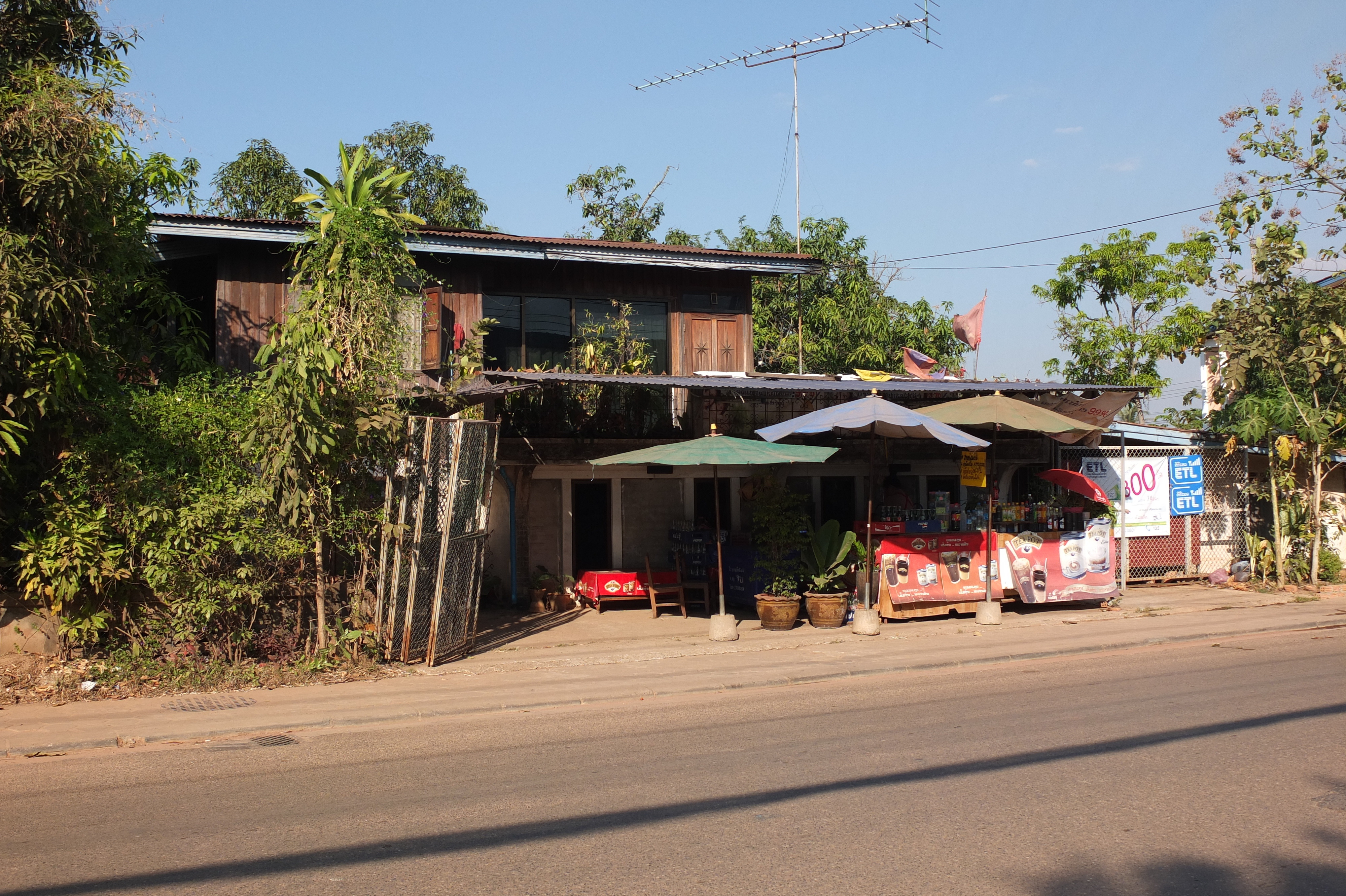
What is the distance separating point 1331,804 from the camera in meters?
5.86

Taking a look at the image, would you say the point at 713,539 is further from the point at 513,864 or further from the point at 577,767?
the point at 513,864

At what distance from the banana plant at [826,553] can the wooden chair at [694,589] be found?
1624 mm

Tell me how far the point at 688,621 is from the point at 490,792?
8305 mm

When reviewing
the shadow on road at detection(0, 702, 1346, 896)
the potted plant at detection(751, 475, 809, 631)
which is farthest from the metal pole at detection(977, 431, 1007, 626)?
the shadow on road at detection(0, 702, 1346, 896)

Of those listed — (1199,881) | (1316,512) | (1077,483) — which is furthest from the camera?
(1316,512)

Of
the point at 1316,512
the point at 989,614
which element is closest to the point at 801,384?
the point at 989,614

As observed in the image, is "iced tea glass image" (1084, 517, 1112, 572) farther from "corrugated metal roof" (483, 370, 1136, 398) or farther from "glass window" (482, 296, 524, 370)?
"glass window" (482, 296, 524, 370)

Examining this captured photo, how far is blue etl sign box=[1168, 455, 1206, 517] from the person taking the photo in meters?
17.4

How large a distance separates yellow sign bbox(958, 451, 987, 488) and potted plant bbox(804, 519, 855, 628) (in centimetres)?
209

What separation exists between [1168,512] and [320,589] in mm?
14237

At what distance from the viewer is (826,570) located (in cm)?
1397

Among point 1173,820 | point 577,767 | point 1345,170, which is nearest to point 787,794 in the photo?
point 577,767

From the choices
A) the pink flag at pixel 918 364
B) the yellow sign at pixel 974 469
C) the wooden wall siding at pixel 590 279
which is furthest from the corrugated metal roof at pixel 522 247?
the yellow sign at pixel 974 469

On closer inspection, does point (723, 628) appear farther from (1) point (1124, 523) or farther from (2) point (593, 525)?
(1) point (1124, 523)
